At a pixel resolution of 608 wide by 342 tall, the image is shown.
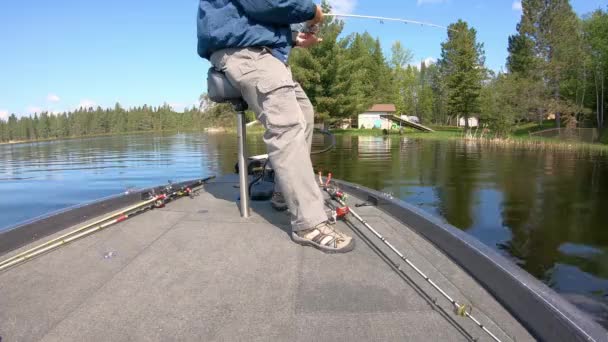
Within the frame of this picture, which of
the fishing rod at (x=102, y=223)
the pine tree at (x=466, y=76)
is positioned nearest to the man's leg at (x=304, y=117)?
the fishing rod at (x=102, y=223)

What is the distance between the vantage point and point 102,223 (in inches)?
108

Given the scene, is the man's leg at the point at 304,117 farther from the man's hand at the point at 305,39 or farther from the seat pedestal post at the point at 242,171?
the man's hand at the point at 305,39

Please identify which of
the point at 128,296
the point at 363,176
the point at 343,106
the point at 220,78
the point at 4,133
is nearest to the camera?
the point at 128,296

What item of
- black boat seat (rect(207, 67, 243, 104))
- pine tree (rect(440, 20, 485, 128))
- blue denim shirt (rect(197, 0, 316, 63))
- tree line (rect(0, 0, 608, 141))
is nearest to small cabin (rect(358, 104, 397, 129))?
tree line (rect(0, 0, 608, 141))

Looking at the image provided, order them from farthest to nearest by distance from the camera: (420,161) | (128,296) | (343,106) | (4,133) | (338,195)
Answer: (4,133) → (343,106) → (420,161) → (338,195) → (128,296)

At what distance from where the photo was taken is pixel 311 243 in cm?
232

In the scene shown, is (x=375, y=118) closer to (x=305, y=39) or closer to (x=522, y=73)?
(x=522, y=73)

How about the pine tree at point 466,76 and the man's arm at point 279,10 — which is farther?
the pine tree at point 466,76

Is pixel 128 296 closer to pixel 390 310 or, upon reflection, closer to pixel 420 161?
pixel 390 310

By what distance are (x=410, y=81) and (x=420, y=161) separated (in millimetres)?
58150

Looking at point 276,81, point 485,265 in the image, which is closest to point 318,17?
point 276,81

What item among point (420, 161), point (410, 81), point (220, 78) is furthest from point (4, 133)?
point (220, 78)

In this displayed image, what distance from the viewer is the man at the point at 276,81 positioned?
2.37 metres

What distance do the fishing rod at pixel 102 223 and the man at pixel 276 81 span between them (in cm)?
125
